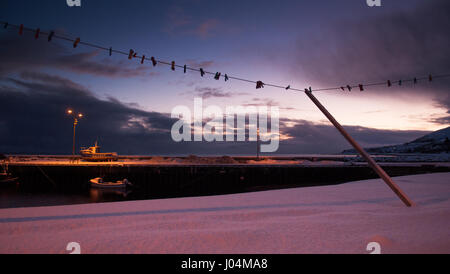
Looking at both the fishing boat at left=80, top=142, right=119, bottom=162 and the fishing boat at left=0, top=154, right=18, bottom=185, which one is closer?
the fishing boat at left=0, top=154, right=18, bottom=185

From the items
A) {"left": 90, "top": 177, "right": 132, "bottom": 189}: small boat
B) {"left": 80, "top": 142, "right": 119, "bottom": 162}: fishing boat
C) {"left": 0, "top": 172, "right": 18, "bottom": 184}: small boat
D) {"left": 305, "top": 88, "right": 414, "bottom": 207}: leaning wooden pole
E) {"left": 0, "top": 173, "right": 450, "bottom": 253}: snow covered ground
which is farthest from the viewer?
{"left": 80, "top": 142, "right": 119, "bottom": 162}: fishing boat

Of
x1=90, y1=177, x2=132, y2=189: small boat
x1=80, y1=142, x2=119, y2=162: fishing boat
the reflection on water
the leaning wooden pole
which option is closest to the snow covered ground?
the leaning wooden pole

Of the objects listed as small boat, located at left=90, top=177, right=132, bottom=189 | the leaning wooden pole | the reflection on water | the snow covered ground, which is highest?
the leaning wooden pole

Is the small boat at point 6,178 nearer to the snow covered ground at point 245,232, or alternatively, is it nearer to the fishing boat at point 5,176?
the fishing boat at point 5,176

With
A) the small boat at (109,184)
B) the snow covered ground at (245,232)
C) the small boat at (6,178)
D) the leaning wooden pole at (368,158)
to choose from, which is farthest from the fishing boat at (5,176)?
the leaning wooden pole at (368,158)

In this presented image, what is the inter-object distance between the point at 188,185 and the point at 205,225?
2646 centimetres

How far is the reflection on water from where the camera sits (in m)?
23.2

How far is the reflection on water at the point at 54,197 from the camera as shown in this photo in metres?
23.2

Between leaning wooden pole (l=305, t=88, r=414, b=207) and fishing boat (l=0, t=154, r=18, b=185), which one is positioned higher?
leaning wooden pole (l=305, t=88, r=414, b=207)

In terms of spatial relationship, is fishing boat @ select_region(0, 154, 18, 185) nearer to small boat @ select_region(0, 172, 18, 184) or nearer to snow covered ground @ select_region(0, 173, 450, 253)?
small boat @ select_region(0, 172, 18, 184)

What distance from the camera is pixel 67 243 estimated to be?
201 inches

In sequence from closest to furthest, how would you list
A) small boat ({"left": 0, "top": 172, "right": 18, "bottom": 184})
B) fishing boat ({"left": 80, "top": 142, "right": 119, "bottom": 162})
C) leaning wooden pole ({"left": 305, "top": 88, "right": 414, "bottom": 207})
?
1. leaning wooden pole ({"left": 305, "top": 88, "right": 414, "bottom": 207})
2. small boat ({"left": 0, "top": 172, "right": 18, "bottom": 184})
3. fishing boat ({"left": 80, "top": 142, "right": 119, "bottom": 162})
